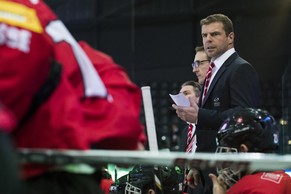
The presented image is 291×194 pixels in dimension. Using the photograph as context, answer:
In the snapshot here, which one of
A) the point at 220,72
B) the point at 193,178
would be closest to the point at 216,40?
the point at 220,72

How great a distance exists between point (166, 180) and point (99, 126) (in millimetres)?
2085

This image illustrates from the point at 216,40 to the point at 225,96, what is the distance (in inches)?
16.5

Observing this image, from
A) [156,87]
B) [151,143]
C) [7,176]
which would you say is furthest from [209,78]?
[156,87]

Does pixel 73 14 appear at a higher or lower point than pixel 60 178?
higher

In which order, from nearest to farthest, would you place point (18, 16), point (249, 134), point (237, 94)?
1. point (18, 16)
2. point (249, 134)
3. point (237, 94)

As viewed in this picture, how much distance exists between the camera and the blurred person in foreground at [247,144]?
238 centimetres

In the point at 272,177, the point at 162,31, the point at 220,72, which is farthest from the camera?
the point at 162,31

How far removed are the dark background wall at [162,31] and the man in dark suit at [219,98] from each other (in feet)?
20.1

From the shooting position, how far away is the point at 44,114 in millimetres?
1354

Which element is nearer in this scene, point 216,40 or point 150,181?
point 150,181

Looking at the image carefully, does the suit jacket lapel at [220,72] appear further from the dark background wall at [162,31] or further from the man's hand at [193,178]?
the dark background wall at [162,31]

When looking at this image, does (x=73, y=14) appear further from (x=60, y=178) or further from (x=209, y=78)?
(x=60, y=178)

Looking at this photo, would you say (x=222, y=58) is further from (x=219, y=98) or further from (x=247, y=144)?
(x=247, y=144)

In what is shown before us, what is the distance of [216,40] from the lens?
357 cm
